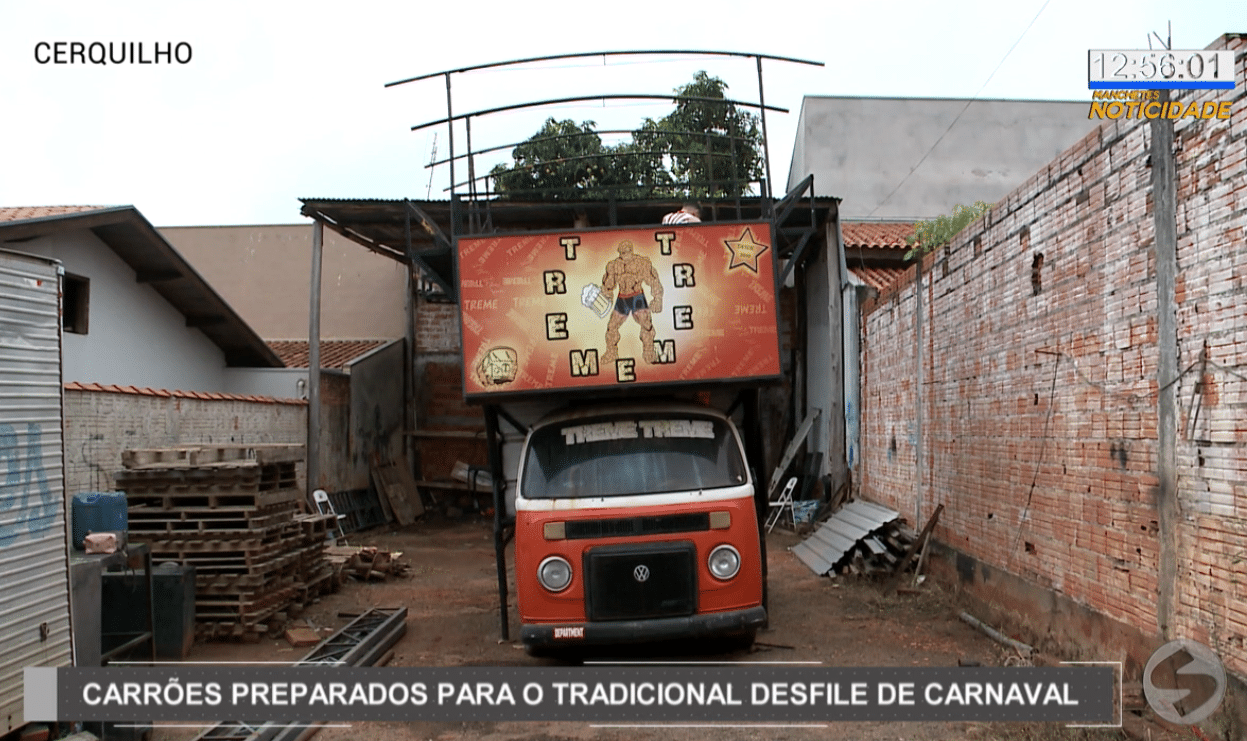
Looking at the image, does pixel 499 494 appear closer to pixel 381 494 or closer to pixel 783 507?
pixel 783 507

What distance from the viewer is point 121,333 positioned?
15289 millimetres

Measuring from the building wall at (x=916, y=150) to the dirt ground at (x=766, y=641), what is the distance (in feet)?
36.6

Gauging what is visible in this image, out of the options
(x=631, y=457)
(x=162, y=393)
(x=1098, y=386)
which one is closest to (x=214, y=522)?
(x=162, y=393)

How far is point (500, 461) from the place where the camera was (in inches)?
352

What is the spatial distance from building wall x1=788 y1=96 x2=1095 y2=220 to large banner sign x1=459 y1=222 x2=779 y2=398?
1492cm

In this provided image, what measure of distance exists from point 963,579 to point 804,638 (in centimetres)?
217

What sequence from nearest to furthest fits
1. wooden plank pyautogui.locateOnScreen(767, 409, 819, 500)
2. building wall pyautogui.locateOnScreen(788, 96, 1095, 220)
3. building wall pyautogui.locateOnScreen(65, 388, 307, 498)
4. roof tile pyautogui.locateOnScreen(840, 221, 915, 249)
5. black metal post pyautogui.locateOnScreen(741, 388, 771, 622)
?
1. black metal post pyautogui.locateOnScreen(741, 388, 771, 622)
2. building wall pyautogui.locateOnScreen(65, 388, 307, 498)
3. roof tile pyautogui.locateOnScreen(840, 221, 915, 249)
4. wooden plank pyautogui.locateOnScreen(767, 409, 819, 500)
5. building wall pyautogui.locateOnScreen(788, 96, 1095, 220)

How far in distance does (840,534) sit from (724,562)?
6390 mm

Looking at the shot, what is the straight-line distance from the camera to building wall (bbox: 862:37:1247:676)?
5.38 metres

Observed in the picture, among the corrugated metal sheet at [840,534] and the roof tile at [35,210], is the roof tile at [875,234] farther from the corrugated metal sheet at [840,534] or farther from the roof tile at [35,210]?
the roof tile at [35,210]

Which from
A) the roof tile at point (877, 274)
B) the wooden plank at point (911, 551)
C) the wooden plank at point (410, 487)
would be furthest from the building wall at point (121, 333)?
the roof tile at point (877, 274)

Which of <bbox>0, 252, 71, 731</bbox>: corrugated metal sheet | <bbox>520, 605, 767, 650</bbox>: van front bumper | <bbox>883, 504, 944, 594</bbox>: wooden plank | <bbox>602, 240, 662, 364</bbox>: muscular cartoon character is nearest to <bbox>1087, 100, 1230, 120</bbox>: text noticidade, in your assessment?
<bbox>602, 240, 662, 364</bbox>: muscular cartoon character

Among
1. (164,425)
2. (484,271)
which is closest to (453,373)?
(164,425)
